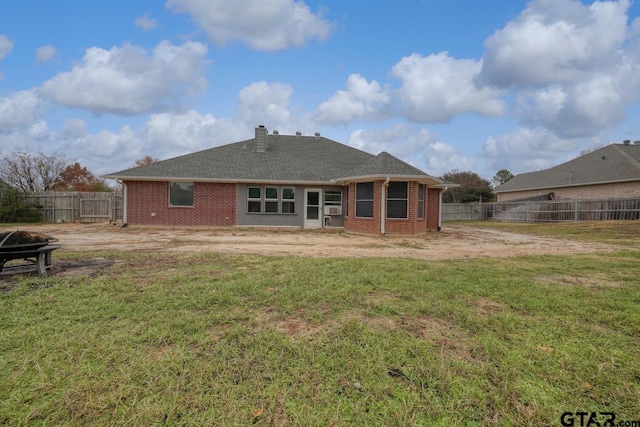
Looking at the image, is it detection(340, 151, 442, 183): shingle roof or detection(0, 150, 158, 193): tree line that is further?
detection(0, 150, 158, 193): tree line

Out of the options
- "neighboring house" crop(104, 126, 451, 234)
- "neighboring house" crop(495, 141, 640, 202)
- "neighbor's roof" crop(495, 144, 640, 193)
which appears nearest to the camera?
"neighboring house" crop(104, 126, 451, 234)

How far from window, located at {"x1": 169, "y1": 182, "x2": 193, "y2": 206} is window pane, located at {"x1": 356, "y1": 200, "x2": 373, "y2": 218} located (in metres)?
8.30

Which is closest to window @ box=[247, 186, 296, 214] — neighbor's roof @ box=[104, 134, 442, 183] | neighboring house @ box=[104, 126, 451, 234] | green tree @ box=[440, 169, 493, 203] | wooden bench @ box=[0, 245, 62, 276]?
neighboring house @ box=[104, 126, 451, 234]

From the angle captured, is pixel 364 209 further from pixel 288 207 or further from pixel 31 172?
pixel 31 172

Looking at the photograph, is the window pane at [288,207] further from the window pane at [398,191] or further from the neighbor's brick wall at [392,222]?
the window pane at [398,191]

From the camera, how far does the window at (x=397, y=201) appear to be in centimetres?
1370

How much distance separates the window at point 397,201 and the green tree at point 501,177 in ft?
154

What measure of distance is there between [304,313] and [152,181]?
14.7 m

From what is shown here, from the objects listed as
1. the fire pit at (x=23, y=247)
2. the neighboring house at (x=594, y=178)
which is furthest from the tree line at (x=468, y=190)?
the fire pit at (x=23, y=247)

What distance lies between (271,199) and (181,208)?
4464mm

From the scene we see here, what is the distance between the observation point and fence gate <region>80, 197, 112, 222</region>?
1936cm

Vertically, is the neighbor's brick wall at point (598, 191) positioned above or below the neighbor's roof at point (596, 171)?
below

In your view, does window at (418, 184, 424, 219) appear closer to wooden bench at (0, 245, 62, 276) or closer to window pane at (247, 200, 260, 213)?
window pane at (247, 200, 260, 213)

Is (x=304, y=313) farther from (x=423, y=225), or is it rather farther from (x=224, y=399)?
(x=423, y=225)
